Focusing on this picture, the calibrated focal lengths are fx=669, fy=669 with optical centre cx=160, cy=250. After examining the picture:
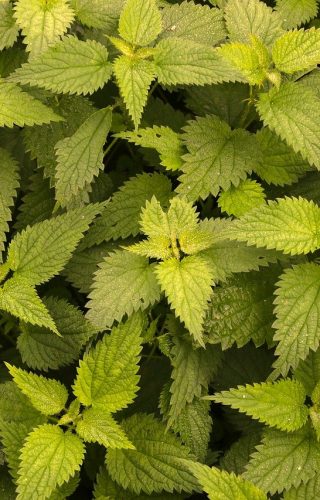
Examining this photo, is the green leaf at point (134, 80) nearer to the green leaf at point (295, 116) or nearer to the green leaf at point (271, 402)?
the green leaf at point (295, 116)

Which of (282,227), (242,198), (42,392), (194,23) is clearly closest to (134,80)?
(194,23)

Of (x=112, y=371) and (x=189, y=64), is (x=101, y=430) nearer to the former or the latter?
(x=112, y=371)

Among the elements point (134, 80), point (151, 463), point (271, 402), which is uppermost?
point (134, 80)

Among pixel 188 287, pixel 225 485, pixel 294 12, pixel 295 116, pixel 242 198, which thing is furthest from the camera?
pixel 294 12

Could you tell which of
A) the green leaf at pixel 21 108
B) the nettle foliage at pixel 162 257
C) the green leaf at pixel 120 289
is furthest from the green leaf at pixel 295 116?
the green leaf at pixel 21 108

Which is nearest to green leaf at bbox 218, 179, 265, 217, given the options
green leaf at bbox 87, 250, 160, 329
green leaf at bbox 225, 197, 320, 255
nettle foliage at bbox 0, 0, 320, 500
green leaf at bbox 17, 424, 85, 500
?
nettle foliage at bbox 0, 0, 320, 500

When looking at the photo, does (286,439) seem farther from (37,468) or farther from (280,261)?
(37,468)

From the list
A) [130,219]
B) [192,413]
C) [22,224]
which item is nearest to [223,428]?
[192,413]
